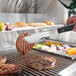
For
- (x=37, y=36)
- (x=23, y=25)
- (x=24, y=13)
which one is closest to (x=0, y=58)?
(x=37, y=36)

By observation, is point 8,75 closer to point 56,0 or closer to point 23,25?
point 23,25

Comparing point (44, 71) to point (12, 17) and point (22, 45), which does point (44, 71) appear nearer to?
point (22, 45)

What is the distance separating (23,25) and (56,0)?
3.07 feet

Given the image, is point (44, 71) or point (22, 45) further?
point (22, 45)

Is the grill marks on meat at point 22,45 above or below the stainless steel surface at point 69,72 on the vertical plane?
above

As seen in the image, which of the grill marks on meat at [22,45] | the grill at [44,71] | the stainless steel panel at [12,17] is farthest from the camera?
the stainless steel panel at [12,17]

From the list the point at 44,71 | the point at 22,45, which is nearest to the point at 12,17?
the point at 22,45

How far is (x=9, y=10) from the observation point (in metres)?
1.91

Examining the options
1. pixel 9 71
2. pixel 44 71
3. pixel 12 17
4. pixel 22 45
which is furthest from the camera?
pixel 12 17

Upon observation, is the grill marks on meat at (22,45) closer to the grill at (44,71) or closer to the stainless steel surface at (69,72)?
the grill at (44,71)

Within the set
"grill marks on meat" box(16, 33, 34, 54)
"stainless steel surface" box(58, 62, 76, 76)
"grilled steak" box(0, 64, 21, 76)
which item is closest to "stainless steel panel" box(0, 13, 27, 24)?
"grill marks on meat" box(16, 33, 34, 54)

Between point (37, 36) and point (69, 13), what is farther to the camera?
point (69, 13)

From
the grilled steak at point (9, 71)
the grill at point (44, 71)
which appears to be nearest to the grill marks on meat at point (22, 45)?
the grill at point (44, 71)

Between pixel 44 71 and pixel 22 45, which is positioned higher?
pixel 22 45
